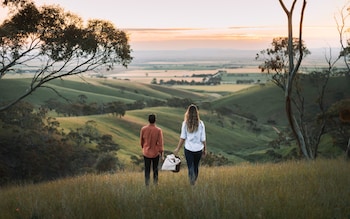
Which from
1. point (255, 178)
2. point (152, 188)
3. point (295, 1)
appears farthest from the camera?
point (295, 1)

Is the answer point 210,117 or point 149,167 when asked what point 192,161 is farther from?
point 210,117

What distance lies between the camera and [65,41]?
2439cm

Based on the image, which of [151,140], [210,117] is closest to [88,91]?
[210,117]

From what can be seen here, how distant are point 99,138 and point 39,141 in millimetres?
24078

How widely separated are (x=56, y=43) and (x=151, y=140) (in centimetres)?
1557

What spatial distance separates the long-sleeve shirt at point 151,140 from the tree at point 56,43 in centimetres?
1396

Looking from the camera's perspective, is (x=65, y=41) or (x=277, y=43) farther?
(x=277, y=43)

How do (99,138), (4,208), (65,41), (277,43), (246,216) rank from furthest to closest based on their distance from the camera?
1. (99,138)
2. (277,43)
3. (65,41)
4. (4,208)
5. (246,216)

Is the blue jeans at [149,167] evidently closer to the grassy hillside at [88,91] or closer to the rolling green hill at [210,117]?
the rolling green hill at [210,117]

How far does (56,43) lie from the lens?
2441 centimetres

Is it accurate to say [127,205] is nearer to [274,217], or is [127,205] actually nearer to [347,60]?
[274,217]

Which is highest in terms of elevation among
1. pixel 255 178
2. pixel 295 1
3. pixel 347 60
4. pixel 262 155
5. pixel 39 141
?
pixel 295 1

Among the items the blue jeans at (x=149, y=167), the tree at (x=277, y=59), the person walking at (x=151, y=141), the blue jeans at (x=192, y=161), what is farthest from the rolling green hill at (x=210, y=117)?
the blue jeans at (x=192, y=161)

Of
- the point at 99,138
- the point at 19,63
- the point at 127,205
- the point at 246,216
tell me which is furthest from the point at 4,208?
the point at 99,138
